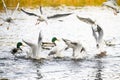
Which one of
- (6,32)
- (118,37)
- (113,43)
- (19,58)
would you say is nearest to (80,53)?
(19,58)

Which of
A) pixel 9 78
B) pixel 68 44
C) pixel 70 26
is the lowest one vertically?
pixel 9 78

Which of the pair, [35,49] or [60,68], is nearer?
[60,68]

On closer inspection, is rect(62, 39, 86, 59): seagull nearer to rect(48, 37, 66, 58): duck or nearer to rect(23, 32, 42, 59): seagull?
rect(48, 37, 66, 58): duck

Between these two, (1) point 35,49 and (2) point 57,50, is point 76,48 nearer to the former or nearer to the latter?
(2) point 57,50

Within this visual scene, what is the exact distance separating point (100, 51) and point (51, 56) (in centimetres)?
271

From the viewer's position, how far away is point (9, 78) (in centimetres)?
1908

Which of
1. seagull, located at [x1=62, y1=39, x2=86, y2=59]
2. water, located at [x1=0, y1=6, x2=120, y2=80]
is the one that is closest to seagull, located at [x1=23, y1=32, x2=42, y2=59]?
water, located at [x1=0, y1=6, x2=120, y2=80]

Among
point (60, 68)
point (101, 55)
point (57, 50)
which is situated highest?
point (57, 50)

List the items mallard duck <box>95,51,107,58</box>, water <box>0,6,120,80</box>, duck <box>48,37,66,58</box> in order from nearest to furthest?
water <box>0,6,120,80</box> → duck <box>48,37,66,58</box> → mallard duck <box>95,51,107,58</box>

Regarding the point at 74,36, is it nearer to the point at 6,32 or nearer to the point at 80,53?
the point at 6,32

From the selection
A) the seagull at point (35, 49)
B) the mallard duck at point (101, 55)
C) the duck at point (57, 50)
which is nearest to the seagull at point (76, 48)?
the duck at point (57, 50)

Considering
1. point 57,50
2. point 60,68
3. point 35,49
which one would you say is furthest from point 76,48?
point 60,68

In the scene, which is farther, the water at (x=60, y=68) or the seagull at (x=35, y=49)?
the seagull at (x=35, y=49)

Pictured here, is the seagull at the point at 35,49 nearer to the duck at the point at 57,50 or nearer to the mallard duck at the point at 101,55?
the duck at the point at 57,50
